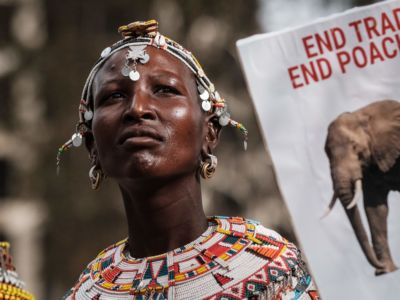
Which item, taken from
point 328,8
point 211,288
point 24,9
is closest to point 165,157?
point 211,288

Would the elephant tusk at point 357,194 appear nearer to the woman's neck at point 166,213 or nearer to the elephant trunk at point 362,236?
the elephant trunk at point 362,236

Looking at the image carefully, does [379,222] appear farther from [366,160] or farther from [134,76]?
[134,76]

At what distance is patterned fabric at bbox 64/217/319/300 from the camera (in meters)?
4.40

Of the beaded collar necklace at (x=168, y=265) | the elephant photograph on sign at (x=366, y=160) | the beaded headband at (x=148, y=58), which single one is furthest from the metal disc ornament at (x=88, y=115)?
the elephant photograph on sign at (x=366, y=160)

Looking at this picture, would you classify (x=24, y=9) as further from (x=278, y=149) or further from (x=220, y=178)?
(x=278, y=149)

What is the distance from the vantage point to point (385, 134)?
12.4 feet

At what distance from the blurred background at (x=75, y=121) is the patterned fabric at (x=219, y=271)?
11.8m

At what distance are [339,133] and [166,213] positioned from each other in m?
1.09

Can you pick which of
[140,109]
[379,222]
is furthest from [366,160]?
[140,109]

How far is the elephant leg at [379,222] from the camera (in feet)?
12.1

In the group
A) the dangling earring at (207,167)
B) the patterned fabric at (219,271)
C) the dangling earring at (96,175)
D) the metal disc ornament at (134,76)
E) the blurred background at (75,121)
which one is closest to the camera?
the patterned fabric at (219,271)

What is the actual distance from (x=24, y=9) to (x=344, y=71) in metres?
20.5

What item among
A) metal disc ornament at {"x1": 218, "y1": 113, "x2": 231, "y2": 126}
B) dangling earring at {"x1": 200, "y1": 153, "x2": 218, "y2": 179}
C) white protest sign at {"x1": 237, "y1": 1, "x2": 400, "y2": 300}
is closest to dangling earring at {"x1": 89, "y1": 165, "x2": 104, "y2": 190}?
dangling earring at {"x1": 200, "y1": 153, "x2": 218, "y2": 179}

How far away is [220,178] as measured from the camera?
18891 mm
